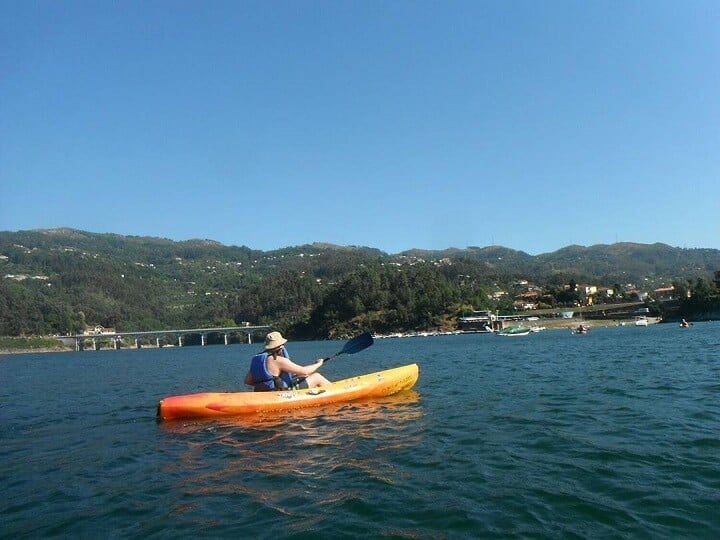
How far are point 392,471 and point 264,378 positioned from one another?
734 centimetres

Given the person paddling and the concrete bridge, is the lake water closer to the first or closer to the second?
the person paddling

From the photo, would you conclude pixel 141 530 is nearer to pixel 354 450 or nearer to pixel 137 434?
pixel 354 450

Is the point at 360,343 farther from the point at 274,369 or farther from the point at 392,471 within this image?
the point at 392,471

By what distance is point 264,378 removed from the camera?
16.1m

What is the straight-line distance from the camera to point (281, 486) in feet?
29.2

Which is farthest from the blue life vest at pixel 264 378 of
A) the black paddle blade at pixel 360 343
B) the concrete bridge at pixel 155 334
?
the concrete bridge at pixel 155 334

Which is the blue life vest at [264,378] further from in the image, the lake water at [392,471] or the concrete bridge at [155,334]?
the concrete bridge at [155,334]

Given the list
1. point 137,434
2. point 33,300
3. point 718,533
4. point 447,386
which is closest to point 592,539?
point 718,533

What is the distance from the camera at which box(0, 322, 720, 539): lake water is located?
714cm

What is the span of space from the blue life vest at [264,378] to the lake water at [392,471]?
3.74ft

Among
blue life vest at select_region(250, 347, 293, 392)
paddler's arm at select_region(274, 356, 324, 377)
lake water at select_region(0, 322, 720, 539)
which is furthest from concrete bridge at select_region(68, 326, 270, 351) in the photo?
paddler's arm at select_region(274, 356, 324, 377)

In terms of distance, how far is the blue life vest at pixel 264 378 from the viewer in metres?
16.1

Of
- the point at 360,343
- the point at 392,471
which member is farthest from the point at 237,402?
the point at 392,471

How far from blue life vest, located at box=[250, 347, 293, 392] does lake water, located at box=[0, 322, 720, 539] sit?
1.14 metres
